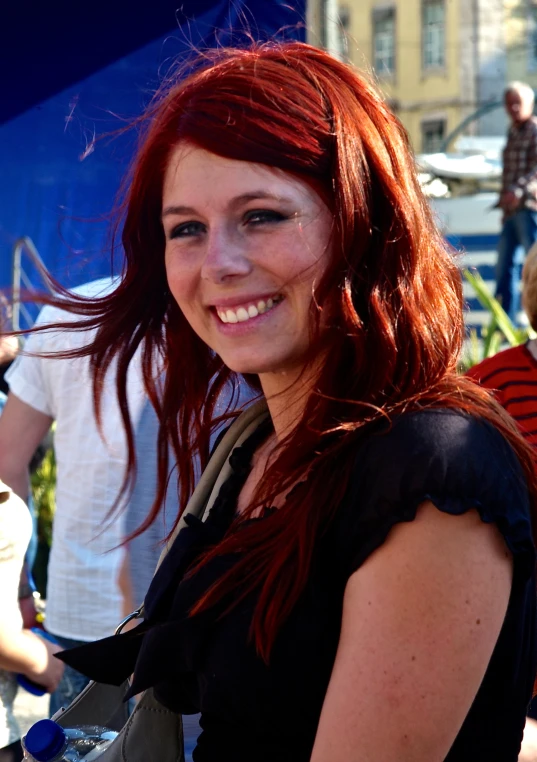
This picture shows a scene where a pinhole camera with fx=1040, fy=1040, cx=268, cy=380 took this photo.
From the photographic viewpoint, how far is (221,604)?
1324mm

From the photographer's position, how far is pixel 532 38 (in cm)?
3070

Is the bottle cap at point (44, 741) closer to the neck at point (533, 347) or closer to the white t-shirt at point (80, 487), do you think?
the white t-shirt at point (80, 487)

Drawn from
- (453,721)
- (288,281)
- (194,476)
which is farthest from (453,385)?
(194,476)

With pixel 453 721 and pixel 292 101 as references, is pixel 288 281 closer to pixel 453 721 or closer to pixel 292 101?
pixel 292 101

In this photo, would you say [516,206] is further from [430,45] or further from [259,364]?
[430,45]

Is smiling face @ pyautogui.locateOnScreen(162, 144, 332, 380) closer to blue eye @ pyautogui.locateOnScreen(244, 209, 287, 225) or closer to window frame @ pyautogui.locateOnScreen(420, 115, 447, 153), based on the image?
blue eye @ pyautogui.locateOnScreen(244, 209, 287, 225)

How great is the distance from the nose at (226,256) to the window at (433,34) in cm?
3285

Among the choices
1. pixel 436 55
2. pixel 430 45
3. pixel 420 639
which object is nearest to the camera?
pixel 420 639

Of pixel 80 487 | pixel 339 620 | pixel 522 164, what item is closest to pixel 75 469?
pixel 80 487

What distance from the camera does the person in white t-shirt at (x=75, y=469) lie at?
2.62m

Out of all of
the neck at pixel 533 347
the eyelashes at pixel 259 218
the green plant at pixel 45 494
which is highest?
A: the eyelashes at pixel 259 218

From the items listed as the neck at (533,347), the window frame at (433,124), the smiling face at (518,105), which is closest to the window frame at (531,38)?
the window frame at (433,124)

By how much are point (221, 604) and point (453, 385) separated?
0.40 m

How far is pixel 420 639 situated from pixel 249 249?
22.3 inches
